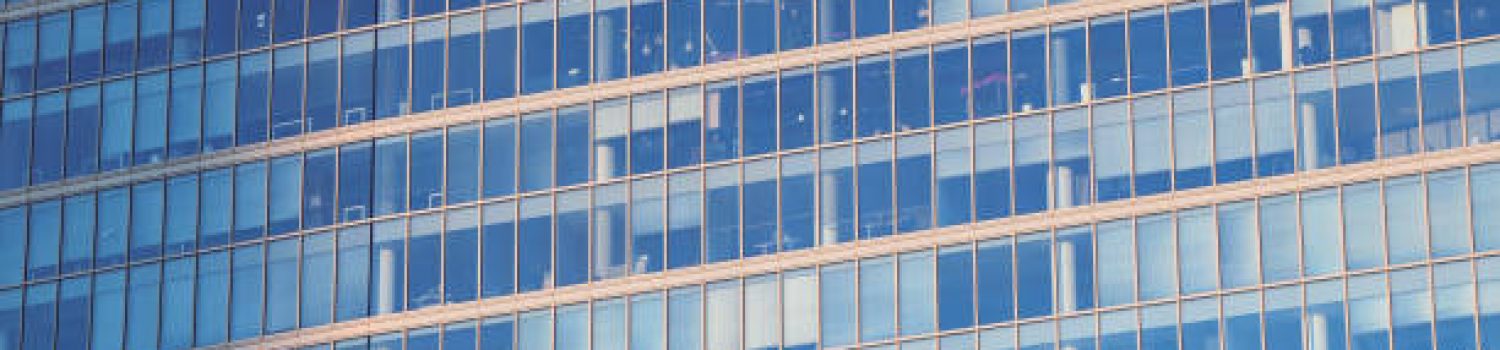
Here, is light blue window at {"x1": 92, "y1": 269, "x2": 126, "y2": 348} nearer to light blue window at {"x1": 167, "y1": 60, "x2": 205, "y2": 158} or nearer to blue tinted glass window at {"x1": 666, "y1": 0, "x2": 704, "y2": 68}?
light blue window at {"x1": 167, "y1": 60, "x2": 205, "y2": 158}

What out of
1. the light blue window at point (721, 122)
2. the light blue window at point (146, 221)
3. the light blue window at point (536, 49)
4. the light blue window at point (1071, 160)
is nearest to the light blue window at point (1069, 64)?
the light blue window at point (1071, 160)

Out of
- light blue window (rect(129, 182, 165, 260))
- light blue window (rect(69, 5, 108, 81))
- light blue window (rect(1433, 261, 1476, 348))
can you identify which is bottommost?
light blue window (rect(1433, 261, 1476, 348))

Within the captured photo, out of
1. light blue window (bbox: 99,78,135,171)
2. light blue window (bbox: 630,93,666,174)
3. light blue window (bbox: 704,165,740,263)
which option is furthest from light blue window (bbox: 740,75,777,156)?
light blue window (bbox: 99,78,135,171)

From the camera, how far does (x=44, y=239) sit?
4791 inches

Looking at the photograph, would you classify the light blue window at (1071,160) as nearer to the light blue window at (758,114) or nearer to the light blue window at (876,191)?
the light blue window at (876,191)

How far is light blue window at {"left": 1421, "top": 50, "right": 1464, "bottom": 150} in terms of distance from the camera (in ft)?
345

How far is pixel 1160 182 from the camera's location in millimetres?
107625

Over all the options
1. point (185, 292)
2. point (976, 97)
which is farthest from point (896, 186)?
point (185, 292)

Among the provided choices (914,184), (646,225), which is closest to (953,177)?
(914,184)

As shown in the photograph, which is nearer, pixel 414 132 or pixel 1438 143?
pixel 1438 143

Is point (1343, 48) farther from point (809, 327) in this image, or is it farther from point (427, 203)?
point (427, 203)

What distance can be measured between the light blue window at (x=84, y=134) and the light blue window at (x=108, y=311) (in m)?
3.31

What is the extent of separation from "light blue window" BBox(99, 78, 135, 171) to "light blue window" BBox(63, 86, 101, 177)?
24cm

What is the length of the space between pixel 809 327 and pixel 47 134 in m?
23.5
